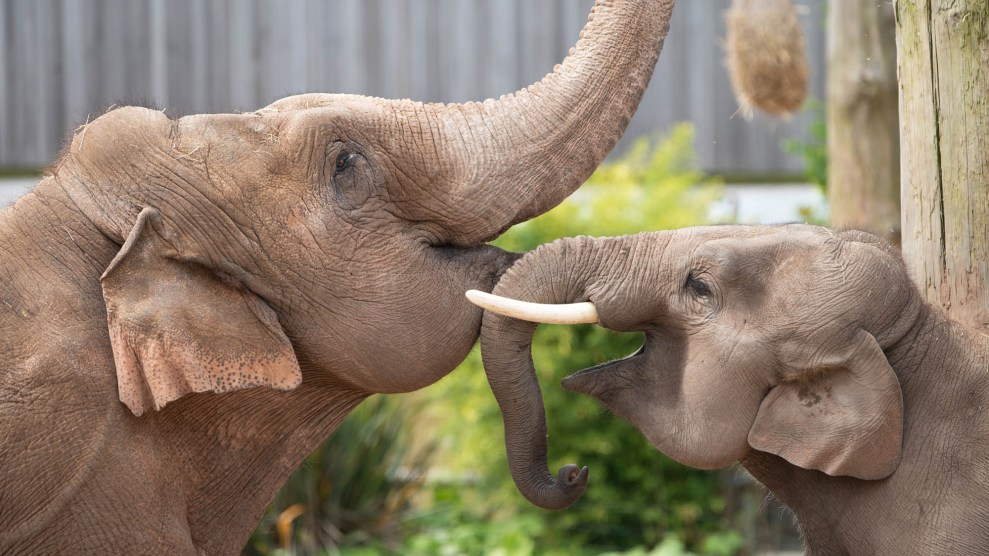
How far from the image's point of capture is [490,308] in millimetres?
3252

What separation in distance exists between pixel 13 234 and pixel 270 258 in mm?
650

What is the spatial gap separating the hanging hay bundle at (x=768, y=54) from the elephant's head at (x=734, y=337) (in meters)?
4.59

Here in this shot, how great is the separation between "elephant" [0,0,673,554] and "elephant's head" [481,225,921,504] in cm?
21

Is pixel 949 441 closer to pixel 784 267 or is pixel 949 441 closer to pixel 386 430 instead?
pixel 784 267

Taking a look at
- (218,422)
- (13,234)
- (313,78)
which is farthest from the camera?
(313,78)

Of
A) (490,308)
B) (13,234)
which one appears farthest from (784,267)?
(13,234)

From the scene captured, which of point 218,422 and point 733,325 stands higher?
point 733,325

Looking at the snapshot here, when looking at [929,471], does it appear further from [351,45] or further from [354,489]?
[351,45]

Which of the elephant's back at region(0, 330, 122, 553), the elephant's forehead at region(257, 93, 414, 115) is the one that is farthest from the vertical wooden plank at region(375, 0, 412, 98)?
the elephant's back at region(0, 330, 122, 553)

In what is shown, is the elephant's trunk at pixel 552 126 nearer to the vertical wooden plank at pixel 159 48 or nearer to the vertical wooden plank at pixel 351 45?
the vertical wooden plank at pixel 351 45

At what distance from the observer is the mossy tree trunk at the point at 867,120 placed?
6.83 meters

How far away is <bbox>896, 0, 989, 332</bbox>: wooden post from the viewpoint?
3.84m

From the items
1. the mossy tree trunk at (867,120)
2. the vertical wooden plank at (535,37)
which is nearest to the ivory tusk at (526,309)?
the mossy tree trunk at (867,120)

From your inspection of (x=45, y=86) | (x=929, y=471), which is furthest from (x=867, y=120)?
(x=45, y=86)
